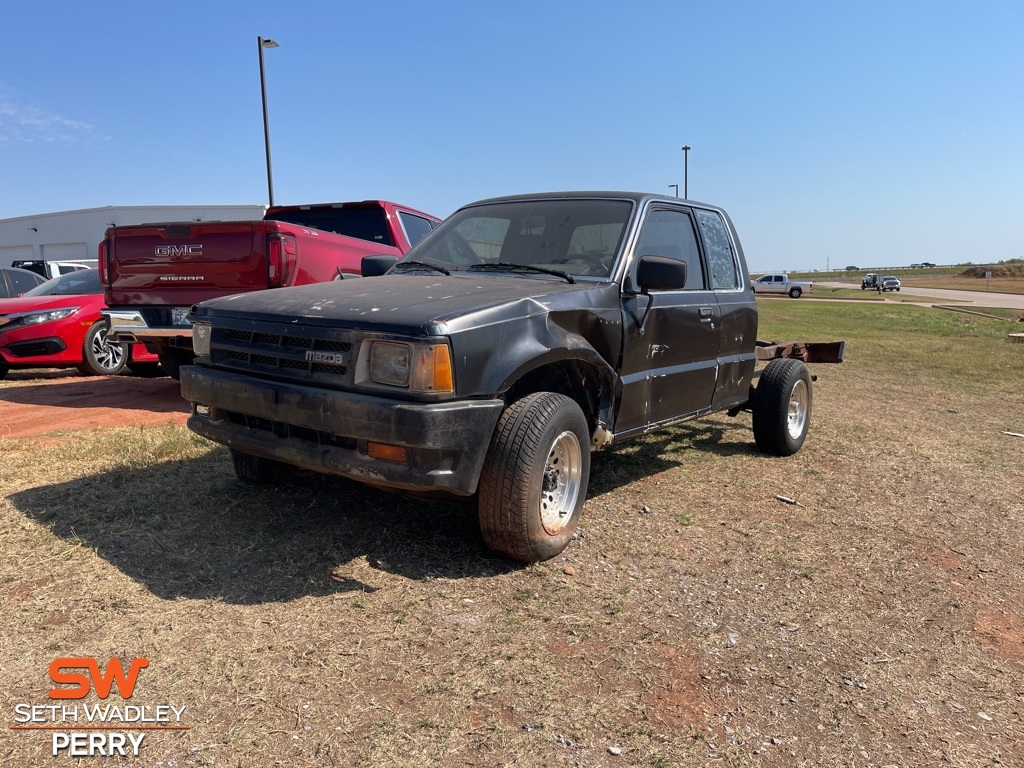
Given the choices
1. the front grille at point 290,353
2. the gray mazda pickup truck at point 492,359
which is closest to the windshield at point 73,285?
the gray mazda pickup truck at point 492,359

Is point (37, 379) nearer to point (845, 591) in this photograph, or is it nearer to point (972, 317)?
point (845, 591)

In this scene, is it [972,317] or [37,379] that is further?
[972,317]

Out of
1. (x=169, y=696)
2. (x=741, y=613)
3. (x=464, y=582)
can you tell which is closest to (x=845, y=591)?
(x=741, y=613)

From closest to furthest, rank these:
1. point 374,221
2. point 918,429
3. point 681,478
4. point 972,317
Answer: point 681,478 < point 918,429 < point 374,221 < point 972,317

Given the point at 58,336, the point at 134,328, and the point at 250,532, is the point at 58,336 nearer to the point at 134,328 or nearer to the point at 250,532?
the point at 134,328

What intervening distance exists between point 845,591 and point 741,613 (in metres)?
0.65

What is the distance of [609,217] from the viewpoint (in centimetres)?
451

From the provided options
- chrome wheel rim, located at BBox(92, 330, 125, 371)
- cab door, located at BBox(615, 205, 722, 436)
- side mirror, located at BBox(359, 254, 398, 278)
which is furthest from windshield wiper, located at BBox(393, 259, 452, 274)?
chrome wheel rim, located at BBox(92, 330, 125, 371)

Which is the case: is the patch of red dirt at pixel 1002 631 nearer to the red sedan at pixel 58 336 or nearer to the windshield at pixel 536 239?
the windshield at pixel 536 239

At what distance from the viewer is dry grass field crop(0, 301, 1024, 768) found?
238 cm

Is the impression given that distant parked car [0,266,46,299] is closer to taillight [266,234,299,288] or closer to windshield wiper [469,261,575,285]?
taillight [266,234,299,288]

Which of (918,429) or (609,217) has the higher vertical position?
(609,217)

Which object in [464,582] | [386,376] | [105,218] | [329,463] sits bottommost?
[464,582]

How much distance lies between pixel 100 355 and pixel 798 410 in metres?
8.15
